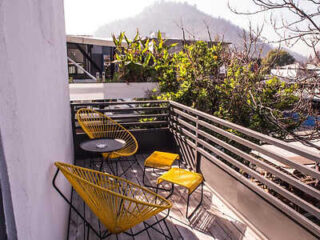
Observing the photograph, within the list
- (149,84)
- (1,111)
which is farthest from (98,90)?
(1,111)

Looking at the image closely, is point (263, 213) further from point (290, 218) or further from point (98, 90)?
point (98, 90)

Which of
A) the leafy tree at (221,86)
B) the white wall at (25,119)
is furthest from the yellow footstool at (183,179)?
the leafy tree at (221,86)

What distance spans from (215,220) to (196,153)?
3.70 feet

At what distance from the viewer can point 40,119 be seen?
4.98 feet

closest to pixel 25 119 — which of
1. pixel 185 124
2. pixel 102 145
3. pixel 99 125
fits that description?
pixel 102 145

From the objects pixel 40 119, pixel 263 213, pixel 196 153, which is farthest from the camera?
pixel 196 153

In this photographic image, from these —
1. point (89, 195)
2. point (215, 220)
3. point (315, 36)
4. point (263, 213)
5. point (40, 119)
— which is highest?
point (315, 36)

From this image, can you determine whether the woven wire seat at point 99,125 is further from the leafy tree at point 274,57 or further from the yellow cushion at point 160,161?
the leafy tree at point 274,57

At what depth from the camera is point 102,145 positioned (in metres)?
2.99

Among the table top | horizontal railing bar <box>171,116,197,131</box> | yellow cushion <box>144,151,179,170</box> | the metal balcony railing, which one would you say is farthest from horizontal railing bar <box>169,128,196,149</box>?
the table top

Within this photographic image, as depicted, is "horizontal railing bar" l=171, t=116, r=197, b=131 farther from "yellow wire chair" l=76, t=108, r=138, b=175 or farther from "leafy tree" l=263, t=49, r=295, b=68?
"leafy tree" l=263, t=49, r=295, b=68

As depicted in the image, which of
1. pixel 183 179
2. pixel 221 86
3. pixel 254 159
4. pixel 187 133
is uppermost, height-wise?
pixel 221 86

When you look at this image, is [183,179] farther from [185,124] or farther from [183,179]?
[185,124]

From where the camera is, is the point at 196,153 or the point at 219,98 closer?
the point at 196,153
